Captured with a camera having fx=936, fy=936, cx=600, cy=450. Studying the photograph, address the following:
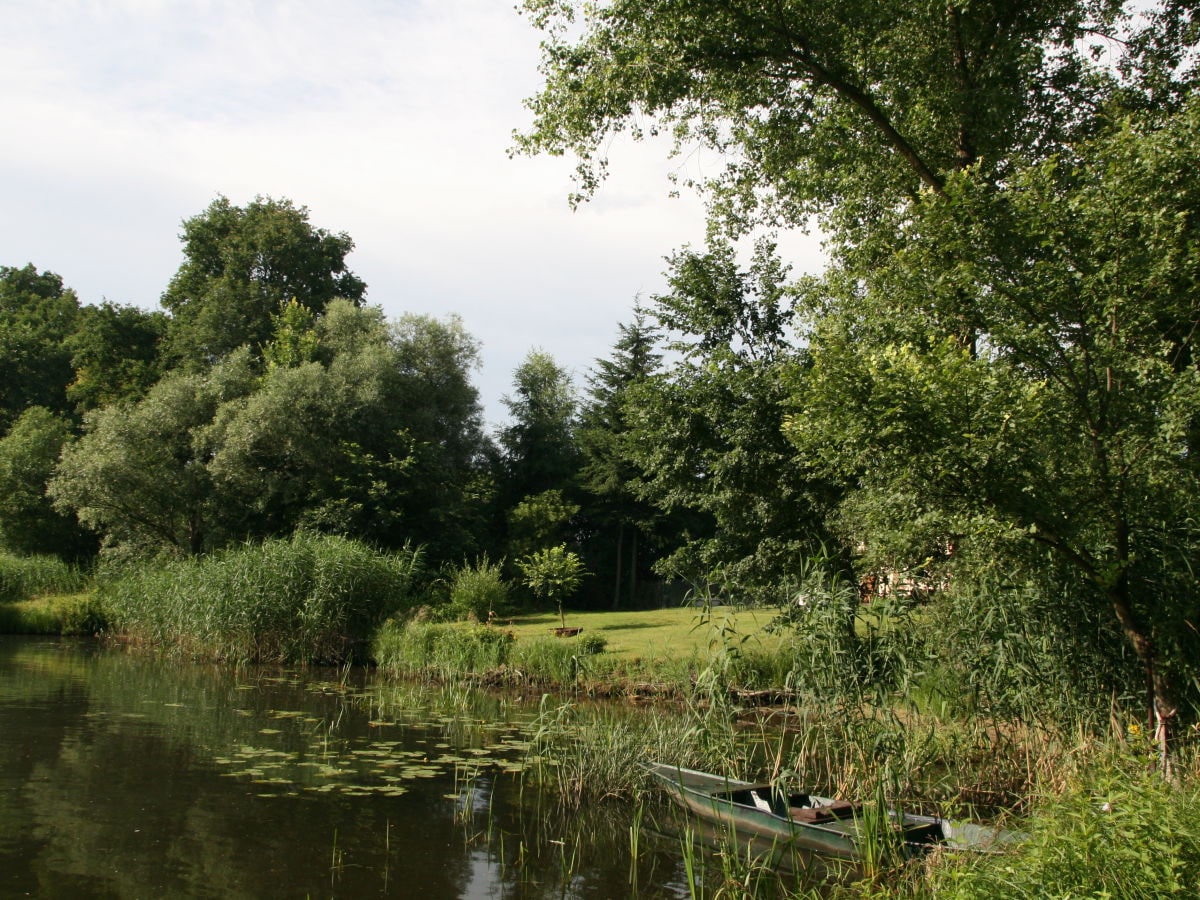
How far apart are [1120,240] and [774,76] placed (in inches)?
288

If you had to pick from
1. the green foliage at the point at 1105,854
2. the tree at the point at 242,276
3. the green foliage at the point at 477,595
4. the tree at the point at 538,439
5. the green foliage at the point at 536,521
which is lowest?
the green foliage at the point at 1105,854

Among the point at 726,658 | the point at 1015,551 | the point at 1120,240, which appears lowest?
the point at 726,658

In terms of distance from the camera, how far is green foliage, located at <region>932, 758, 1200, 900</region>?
4859 mm

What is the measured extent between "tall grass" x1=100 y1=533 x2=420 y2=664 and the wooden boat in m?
12.6

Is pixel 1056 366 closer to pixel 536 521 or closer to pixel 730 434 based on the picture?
pixel 730 434

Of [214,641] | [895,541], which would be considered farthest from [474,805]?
[214,641]

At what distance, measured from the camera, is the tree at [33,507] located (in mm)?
32812

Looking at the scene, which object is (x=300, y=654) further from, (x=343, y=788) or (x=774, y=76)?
(x=774, y=76)

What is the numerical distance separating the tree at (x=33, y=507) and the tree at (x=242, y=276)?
6.04 meters

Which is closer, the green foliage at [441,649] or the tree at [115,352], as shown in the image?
the green foliage at [441,649]

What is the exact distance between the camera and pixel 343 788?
1020 centimetres

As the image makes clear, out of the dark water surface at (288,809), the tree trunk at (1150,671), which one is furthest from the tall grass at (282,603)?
the tree trunk at (1150,671)

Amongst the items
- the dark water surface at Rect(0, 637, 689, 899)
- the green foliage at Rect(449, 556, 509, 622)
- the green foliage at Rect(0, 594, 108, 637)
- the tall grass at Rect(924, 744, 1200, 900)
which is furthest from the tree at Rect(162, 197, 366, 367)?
the tall grass at Rect(924, 744, 1200, 900)

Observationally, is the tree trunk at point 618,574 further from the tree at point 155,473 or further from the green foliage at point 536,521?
the tree at point 155,473
